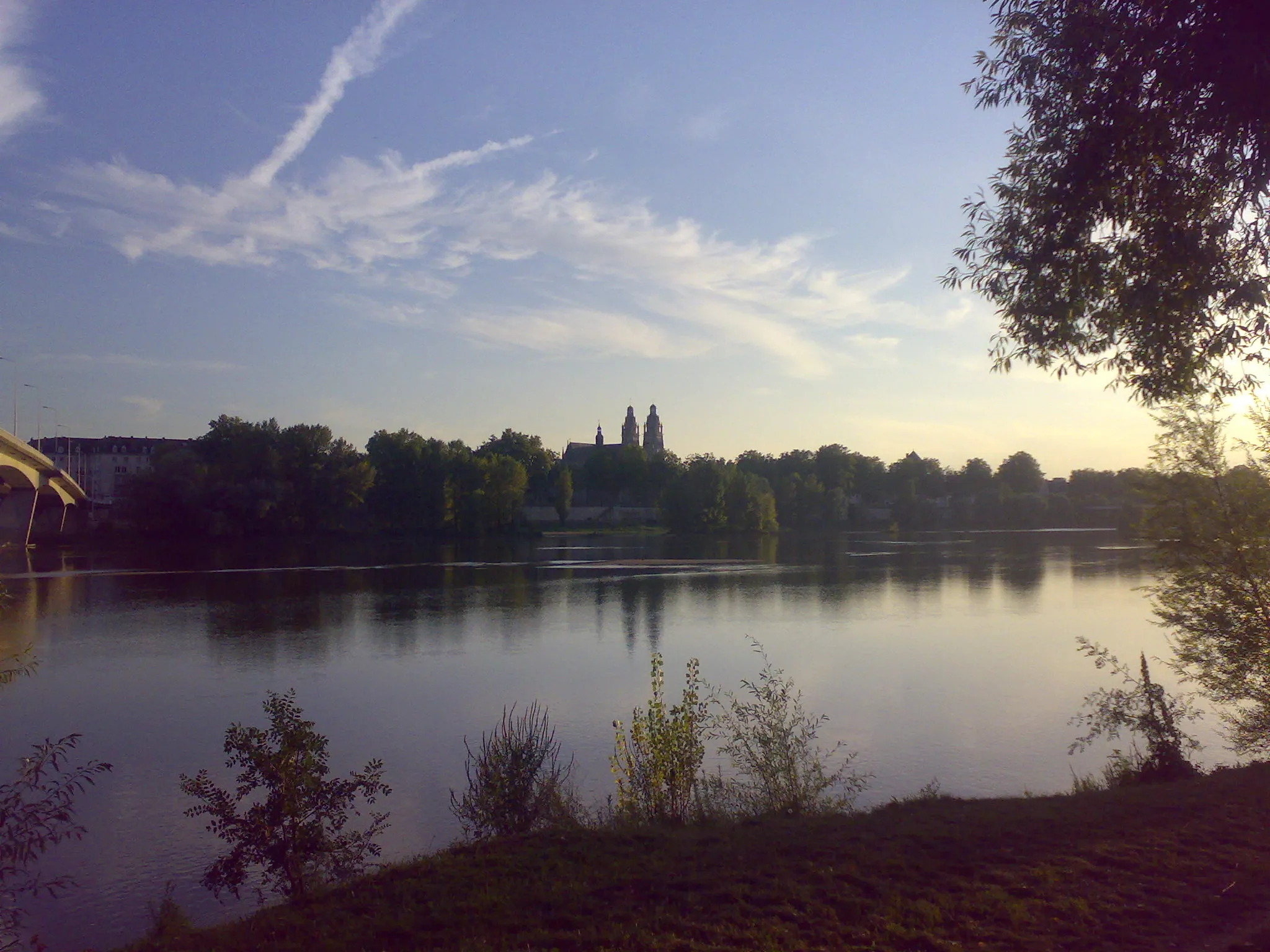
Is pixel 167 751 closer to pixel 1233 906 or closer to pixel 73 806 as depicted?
pixel 73 806

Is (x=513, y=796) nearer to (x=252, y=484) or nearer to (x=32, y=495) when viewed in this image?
(x=32, y=495)

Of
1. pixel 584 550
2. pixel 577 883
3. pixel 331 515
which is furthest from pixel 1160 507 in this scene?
pixel 331 515

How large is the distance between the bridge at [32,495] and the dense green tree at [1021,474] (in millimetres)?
118834

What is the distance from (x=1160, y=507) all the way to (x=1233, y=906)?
9.35m

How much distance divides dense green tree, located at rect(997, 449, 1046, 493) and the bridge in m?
119

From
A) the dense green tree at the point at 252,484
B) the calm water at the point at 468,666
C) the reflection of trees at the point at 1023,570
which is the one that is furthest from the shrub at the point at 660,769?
the dense green tree at the point at 252,484

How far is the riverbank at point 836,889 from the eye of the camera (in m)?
5.99

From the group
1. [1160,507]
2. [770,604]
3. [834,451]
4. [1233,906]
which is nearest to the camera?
[1233,906]

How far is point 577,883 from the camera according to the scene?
7324mm

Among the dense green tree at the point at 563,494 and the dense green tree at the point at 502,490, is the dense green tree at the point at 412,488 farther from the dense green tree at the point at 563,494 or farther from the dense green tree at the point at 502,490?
the dense green tree at the point at 563,494

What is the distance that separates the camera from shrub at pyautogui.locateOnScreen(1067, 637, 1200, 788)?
1227 centimetres

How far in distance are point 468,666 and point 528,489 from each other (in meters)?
93.2

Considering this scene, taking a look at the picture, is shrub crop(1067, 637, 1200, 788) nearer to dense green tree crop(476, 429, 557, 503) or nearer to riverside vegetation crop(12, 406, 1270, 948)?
riverside vegetation crop(12, 406, 1270, 948)

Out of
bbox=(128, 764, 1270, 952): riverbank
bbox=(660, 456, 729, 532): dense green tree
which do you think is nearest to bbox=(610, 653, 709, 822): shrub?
bbox=(128, 764, 1270, 952): riverbank
